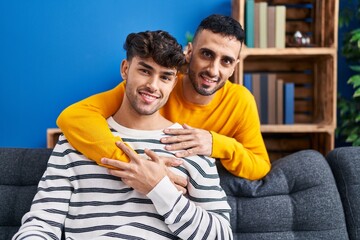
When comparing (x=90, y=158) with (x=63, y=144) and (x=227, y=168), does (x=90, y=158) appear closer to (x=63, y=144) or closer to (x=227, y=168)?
(x=63, y=144)

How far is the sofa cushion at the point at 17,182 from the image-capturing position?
56.9 inches

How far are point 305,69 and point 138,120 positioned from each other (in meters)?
1.80

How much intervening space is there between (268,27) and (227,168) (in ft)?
4.12

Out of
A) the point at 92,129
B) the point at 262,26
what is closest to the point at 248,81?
the point at 262,26

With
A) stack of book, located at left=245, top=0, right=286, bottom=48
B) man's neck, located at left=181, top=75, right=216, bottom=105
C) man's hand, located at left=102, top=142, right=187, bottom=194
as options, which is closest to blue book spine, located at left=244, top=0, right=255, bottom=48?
stack of book, located at left=245, top=0, right=286, bottom=48

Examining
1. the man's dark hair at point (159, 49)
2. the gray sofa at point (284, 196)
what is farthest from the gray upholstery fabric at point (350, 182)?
the man's dark hair at point (159, 49)

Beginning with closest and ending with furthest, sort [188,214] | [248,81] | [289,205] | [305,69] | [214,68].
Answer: [188,214] < [289,205] < [214,68] < [248,81] < [305,69]

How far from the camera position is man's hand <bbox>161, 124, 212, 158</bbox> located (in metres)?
1.28

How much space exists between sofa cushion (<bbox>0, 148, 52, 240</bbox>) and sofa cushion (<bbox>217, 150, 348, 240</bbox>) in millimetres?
690

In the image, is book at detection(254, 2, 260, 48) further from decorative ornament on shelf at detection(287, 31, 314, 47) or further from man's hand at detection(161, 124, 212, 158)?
man's hand at detection(161, 124, 212, 158)

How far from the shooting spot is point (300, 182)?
57.4 inches

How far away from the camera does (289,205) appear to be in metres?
1.42

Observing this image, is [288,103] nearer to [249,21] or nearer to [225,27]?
[249,21]

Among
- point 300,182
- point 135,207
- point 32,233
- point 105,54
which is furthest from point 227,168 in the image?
point 105,54
